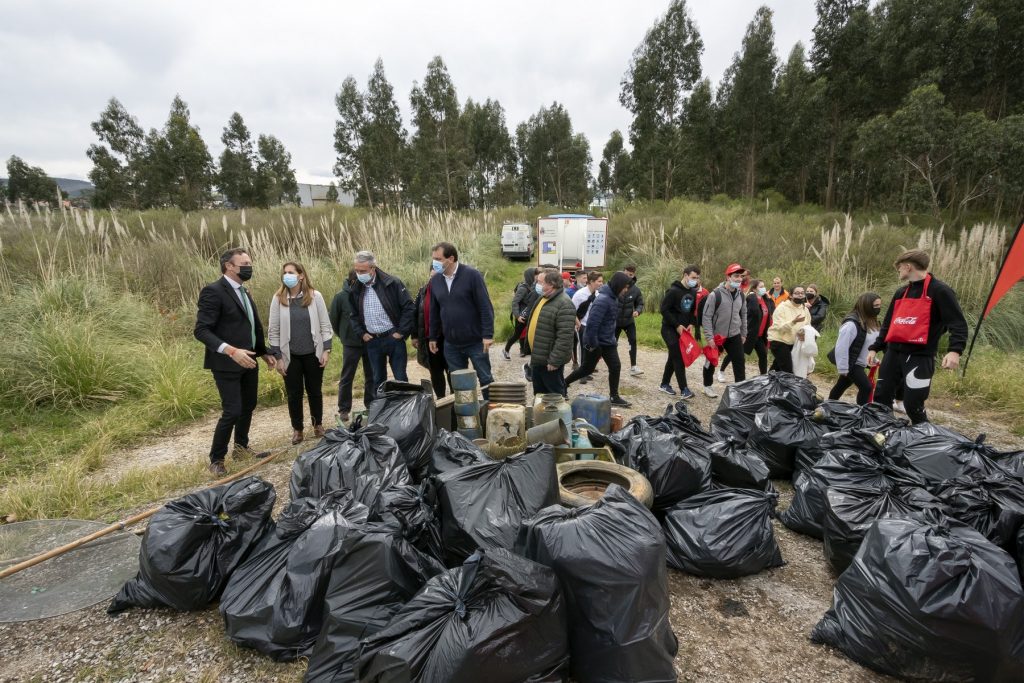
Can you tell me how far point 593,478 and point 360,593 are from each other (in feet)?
5.53

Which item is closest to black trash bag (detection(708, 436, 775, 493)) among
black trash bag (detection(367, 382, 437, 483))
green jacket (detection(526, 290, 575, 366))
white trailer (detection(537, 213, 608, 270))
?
green jacket (detection(526, 290, 575, 366))

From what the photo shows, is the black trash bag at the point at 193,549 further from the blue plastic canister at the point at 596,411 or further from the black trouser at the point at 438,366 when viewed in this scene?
the black trouser at the point at 438,366

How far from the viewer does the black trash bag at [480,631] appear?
1.57m

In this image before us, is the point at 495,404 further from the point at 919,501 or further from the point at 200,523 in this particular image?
the point at 919,501

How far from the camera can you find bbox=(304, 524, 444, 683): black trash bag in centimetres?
190

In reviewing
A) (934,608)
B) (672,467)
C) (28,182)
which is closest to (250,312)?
(672,467)

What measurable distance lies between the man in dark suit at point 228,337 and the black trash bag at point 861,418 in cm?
477

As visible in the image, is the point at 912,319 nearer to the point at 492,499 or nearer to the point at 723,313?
A: the point at 723,313

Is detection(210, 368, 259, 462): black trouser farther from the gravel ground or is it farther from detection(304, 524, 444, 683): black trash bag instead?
detection(304, 524, 444, 683): black trash bag

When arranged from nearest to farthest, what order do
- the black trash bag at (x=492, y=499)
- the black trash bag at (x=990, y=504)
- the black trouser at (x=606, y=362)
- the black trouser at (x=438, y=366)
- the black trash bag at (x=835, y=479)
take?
the black trash bag at (x=492, y=499), the black trash bag at (x=990, y=504), the black trash bag at (x=835, y=479), the black trouser at (x=438, y=366), the black trouser at (x=606, y=362)

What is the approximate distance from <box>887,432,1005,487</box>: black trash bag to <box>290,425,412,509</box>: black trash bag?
3.22 meters

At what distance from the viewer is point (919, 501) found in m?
2.54

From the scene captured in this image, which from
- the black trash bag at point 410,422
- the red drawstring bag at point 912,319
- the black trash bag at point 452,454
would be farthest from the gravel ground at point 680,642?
the red drawstring bag at point 912,319

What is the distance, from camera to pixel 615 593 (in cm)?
182
